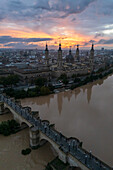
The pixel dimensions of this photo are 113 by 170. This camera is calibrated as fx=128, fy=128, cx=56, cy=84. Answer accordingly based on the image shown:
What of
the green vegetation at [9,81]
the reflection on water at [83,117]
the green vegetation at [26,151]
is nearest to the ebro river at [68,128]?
the reflection on water at [83,117]

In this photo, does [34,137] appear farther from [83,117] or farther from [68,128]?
[83,117]

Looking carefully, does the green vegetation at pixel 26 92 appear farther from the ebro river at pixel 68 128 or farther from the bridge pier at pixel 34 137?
the bridge pier at pixel 34 137

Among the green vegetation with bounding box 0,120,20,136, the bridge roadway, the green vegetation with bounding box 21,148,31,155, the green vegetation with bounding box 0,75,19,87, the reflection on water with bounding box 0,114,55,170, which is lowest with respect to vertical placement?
the reflection on water with bounding box 0,114,55,170

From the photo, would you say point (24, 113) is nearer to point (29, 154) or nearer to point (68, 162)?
point (29, 154)

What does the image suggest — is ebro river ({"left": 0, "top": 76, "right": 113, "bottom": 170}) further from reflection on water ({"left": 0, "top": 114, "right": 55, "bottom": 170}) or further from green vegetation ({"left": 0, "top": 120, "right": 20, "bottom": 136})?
green vegetation ({"left": 0, "top": 120, "right": 20, "bottom": 136})

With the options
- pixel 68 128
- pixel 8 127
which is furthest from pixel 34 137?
pixel 68 128

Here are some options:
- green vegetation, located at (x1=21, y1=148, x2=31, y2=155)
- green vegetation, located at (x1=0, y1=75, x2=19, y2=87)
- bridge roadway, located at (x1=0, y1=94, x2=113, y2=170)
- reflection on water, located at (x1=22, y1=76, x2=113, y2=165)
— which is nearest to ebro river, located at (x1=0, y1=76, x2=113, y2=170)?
reflection on water, located at (x1=22, y1=76, x2=113, y2=165)

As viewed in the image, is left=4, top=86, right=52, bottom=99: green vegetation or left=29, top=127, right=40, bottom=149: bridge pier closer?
left=29, top=127, right=40, bottom=149: bridge pier
